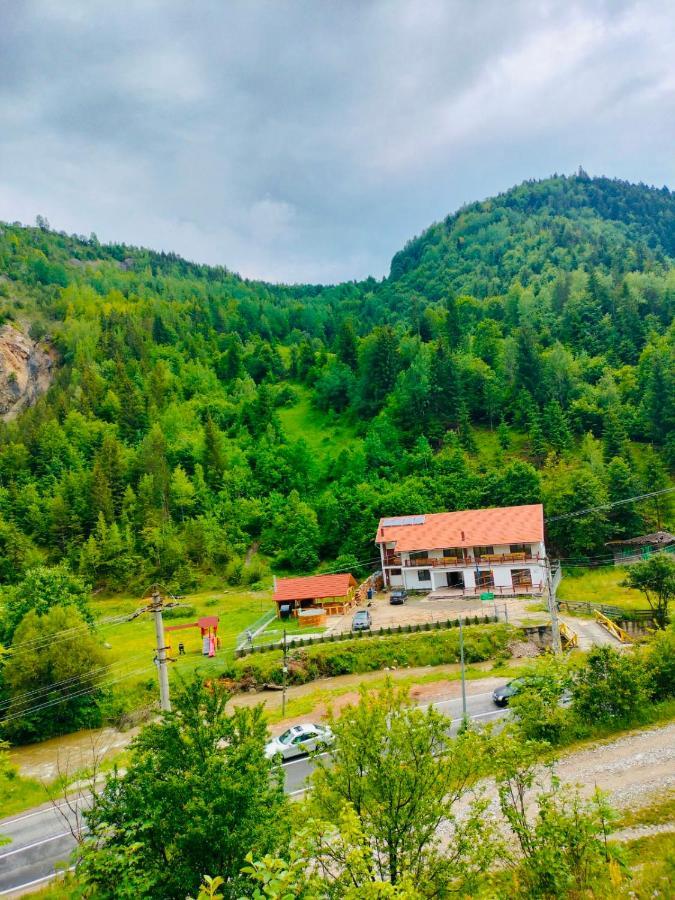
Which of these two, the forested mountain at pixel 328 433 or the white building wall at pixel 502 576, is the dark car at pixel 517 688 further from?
the forested mountain at pixel 328 433

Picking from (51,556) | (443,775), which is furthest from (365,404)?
(443,775)

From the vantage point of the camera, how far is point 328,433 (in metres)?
93.6

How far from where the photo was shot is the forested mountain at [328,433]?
63.2 m

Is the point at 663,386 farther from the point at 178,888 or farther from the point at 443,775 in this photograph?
the point at 178,888

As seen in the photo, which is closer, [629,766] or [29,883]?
[29,883]

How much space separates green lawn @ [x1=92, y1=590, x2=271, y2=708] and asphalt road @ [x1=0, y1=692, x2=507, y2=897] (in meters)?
7.81

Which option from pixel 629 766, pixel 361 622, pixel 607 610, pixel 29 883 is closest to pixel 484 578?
pixel 607 610

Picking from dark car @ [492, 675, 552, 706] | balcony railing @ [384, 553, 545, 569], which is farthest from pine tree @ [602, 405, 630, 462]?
dark car @ [492, 675, 552, 706]

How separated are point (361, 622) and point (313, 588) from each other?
354 inches

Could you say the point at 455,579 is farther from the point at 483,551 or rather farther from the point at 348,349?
the point at 348,349

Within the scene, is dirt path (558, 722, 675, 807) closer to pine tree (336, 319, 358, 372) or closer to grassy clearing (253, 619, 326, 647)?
grassy clearing (253, 619, 326, 647)

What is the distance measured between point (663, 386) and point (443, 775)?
71.9 metres

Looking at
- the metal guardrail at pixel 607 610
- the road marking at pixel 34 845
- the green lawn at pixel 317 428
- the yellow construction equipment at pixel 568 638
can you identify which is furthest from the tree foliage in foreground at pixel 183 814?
the green lawn at pixel 317 428

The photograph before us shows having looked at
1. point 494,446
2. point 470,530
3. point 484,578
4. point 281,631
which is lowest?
point 281,631
